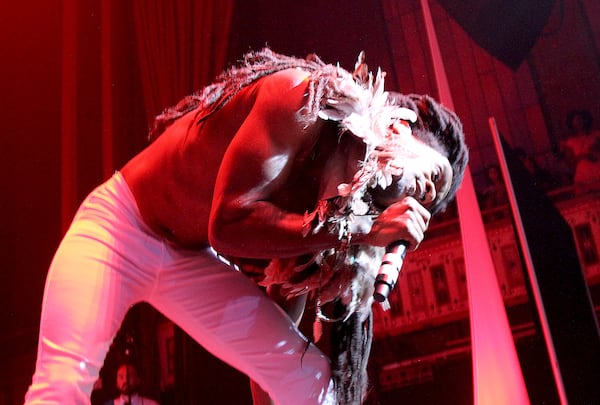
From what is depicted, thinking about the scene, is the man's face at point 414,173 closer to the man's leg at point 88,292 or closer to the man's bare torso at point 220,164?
the man's bare torso at point 220,164

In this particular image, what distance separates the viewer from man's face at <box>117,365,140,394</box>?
2.28 metres

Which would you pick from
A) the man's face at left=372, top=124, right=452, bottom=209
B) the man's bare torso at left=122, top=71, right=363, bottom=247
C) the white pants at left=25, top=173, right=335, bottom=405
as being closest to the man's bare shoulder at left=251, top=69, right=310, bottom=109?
the man's bare torso at left=122, top=71, right=363, bottom=247

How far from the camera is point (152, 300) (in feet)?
4.27

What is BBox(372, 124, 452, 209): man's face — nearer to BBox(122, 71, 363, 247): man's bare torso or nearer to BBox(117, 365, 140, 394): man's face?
BBox(122, 71, 363, 247): man's bare torso

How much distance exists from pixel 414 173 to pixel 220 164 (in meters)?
0.33

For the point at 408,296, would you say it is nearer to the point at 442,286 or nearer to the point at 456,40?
the point at 442,286

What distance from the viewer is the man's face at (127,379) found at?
2279mm

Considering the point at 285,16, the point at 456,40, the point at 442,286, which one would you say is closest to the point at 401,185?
the point at 442,286

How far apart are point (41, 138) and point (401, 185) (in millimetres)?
2064

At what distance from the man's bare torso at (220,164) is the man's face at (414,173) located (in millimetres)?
82

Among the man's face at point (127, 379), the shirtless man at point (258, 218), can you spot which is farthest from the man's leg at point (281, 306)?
the man's face at point (127, 379)

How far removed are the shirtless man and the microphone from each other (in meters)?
0.02

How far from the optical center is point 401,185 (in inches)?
43.6

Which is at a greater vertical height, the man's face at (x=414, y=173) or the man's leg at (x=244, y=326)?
the man's face at (x=414, y=173)
